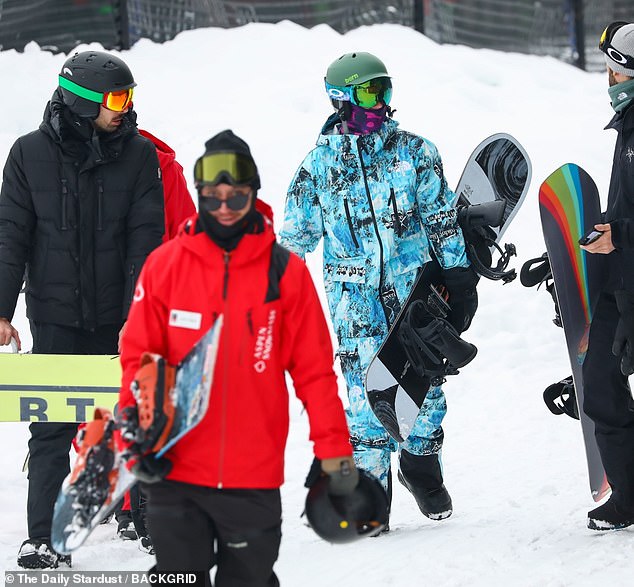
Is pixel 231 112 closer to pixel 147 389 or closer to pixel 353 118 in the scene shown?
pixel 353 118

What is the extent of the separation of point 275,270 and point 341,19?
1022cm

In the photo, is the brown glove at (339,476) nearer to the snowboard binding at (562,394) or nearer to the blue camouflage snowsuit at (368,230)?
the blue camouflage snowsuit at (368,230)

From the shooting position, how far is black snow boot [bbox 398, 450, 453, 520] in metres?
5.20

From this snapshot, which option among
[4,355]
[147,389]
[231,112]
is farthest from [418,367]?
[231,112]

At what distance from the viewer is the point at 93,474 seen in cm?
321

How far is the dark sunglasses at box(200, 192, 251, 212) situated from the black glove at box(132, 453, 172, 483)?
0.71 m

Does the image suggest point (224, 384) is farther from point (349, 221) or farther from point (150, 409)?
point (349, 221)

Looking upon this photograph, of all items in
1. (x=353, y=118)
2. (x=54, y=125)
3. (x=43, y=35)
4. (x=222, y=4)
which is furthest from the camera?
(x=222, y=4)

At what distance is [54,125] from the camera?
182 inches

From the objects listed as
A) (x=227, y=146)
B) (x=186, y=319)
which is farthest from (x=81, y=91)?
(x=186, y=319)

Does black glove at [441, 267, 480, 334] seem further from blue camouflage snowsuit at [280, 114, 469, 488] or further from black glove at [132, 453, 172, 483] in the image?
black glove at [132, 453, 172, 483]

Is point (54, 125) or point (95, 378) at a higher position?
point (54, 125)

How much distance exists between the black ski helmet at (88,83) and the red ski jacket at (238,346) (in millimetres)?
1576

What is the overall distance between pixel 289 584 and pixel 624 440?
4.88 ft
